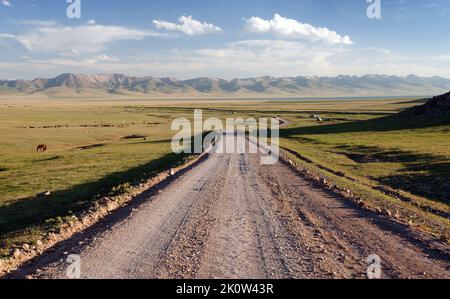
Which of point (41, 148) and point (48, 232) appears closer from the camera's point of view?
point (48, 232)

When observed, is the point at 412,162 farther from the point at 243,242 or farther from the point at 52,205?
the point at 52,205

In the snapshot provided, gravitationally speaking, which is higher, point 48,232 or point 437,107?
point 437,107

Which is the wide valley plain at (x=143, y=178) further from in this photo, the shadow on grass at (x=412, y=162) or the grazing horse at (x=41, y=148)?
the grazing horse at (x=41, y=148)

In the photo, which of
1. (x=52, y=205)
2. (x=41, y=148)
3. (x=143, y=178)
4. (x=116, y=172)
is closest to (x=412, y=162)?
(x=143, y=178)

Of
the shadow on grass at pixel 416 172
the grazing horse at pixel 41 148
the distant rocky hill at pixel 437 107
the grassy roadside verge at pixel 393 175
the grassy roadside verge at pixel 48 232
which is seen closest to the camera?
the grassy roadside verge at pixel 48 232

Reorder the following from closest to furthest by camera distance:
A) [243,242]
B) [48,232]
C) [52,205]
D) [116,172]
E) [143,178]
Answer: [243,242]
[48,232]
[52,205]
[143,178]
[116,172]

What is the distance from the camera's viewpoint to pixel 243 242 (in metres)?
14.1

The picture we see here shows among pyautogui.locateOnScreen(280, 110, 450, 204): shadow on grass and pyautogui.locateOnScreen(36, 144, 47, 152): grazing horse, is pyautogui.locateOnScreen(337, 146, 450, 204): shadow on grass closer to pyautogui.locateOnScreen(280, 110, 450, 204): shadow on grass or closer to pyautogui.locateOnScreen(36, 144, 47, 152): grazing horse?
pyautogui.locateOnScreen(280, 110, 450, 204): shadow on grass

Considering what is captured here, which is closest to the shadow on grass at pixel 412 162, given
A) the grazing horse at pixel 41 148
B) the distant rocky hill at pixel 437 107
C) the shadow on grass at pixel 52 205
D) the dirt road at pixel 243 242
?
the distant rocky hill at pixel 437 107

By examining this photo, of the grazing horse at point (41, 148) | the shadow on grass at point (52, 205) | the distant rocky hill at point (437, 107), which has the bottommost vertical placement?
the shadow on grass at point (52, 205)

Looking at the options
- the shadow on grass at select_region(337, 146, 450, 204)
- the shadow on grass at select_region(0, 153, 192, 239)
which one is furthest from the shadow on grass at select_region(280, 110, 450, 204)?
the shadow on grass at select_region(0, 153, 192, 239)

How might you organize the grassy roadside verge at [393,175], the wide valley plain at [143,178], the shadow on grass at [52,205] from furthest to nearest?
1. the shadow on grass at [52,205]
2. the grassy roadside verge at [393,175]
3. the wide valley plain at [143,178]

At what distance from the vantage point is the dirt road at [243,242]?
37.6 feet

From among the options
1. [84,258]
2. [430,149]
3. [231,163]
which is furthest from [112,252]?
[430,149]
